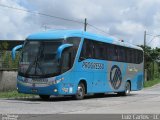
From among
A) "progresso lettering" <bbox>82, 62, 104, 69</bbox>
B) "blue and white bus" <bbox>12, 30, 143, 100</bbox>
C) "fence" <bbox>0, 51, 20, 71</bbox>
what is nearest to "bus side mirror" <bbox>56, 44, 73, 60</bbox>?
"blue and white bus" <bbox>12, 30, 143, 100</bbox>

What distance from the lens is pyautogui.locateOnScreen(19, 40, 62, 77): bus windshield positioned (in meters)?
22.4

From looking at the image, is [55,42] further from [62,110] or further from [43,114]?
[43,114]

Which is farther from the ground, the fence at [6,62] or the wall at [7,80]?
the fence at [6,62]

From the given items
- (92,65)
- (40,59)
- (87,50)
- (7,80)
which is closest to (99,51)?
(92,65)

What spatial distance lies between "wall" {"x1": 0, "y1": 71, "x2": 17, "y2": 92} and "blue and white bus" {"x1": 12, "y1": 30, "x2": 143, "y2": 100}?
260 inches

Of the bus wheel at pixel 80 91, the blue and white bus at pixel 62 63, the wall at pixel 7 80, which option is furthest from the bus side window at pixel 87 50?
the wall at pixel 7 80

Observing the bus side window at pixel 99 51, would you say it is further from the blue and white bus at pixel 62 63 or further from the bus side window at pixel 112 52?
the bus side window at pixel 112 52

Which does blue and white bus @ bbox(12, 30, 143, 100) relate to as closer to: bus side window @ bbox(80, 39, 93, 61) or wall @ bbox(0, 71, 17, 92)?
bus side window @ bbox(80, 39, 93, 61)

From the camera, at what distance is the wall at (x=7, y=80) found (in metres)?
30.6

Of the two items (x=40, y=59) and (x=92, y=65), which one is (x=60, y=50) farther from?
(x=92, y=65)

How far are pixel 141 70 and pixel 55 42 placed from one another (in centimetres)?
1267

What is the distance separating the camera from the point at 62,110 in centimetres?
1786

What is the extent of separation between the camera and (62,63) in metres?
22.4

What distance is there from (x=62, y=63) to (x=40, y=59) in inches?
42.2
